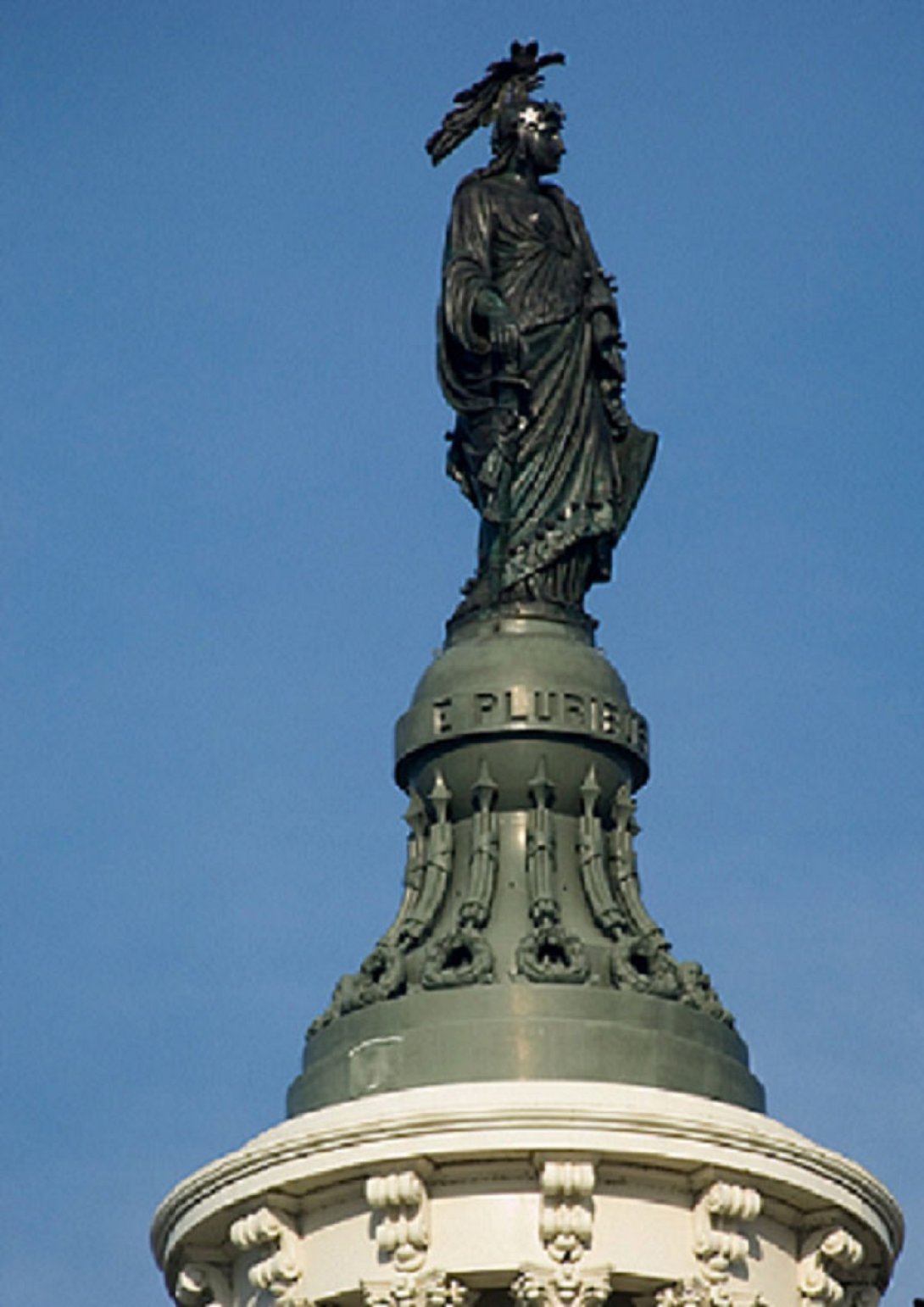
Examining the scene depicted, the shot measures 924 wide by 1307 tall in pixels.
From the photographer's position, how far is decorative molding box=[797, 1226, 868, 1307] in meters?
31.9

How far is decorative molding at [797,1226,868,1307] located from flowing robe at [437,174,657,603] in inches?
275

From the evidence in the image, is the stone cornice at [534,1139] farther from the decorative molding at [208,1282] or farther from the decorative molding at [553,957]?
the decorative molding at [553,957]

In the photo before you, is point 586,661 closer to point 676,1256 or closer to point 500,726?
point 500,726

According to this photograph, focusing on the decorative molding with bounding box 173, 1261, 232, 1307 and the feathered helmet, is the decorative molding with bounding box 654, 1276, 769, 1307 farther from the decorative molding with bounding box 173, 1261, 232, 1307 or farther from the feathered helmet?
the feathered helmet

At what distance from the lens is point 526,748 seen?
33688 millimetres

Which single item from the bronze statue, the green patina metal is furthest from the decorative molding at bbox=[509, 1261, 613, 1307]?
the bronze statue

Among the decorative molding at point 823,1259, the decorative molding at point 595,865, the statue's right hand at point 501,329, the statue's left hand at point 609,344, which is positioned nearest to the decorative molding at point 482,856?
the decorative molding at point 595,865

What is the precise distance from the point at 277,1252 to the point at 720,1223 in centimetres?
394

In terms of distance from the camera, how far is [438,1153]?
30.6 meters

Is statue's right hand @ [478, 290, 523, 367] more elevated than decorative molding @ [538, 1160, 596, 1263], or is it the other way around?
statue's right hand @ [478, 290, 523, 367]

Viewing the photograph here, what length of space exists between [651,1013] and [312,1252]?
12.1 feet

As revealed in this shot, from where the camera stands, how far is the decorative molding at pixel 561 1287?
30.4 m

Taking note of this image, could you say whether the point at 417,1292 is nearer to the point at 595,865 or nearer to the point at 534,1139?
the point at 534,1139

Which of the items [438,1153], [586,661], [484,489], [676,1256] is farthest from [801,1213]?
[484,489]
